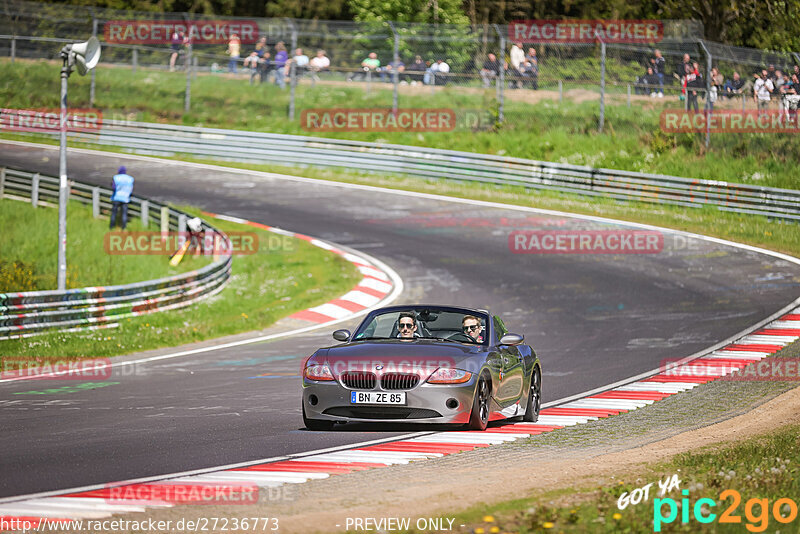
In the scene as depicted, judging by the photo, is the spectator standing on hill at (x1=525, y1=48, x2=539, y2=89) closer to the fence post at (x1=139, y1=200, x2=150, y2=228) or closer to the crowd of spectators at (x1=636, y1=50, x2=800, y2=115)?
the crowd of spectators at (x1=636, y1=50, x2=800, y2=115)

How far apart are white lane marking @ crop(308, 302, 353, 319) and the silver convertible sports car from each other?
960 cm

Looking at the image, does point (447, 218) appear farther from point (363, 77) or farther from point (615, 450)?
point (615, 450)

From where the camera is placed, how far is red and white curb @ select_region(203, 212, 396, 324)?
20734mm

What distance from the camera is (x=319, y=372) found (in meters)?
10.1

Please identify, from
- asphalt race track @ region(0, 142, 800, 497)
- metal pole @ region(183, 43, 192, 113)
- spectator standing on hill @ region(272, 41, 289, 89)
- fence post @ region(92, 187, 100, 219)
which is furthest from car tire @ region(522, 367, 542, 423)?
metal pole @ region(183, 43, 192, 113)

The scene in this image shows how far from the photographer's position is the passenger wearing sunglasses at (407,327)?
1090 cm

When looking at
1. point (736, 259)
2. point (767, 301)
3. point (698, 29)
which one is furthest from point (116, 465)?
point (698, 29)

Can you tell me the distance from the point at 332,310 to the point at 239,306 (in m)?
1.96

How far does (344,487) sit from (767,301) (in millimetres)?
14737

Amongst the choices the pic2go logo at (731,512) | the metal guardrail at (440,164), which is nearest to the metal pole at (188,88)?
the metal guardrail at (440,164)

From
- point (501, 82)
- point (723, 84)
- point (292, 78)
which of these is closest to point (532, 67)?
point (501, 82)

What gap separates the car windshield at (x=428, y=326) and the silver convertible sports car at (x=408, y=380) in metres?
0.02

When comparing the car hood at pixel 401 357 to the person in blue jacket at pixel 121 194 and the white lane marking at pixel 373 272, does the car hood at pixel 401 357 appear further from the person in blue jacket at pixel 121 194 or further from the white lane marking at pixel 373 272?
the person in blue jacket at pixel 121 194

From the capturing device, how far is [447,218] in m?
29.8
